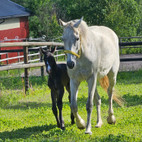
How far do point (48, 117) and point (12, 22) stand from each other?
924 inches

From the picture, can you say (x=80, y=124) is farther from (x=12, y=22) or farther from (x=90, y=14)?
(x=90, y=14)

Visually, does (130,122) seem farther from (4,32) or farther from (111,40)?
(4,32)

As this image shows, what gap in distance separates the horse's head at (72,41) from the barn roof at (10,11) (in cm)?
2299

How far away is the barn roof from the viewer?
28.4 m

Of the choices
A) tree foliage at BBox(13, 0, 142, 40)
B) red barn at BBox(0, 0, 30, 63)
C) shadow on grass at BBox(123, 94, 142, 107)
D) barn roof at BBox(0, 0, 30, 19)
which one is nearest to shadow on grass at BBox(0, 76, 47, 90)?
shadow on grass at BBox(123, 94, 142, 107)

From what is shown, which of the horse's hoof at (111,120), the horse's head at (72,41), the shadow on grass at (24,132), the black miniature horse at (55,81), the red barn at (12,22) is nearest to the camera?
the horse's head at (72,41)

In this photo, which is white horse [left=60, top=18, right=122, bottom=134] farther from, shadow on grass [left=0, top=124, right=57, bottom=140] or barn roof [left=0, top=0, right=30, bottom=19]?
barn roof [left=0, top=0, right=30, bottom=19]

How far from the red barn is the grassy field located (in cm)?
1674

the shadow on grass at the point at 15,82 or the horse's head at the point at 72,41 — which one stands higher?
the horse's head at the point at 72,41

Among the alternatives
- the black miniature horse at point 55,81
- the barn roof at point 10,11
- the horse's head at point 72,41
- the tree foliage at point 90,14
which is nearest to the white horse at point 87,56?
the horse's head at point 72,41

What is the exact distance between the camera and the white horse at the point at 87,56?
5684 millimetres

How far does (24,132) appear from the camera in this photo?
21.5ft

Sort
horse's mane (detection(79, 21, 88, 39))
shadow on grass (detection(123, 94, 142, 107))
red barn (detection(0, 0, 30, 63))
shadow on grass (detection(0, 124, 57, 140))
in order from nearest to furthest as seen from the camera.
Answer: horse's mane (detection(79, 21, 88, 39))
shadow on grass (detection(0, 124, 57, 140))
shadow on grass (detection(123, 94, 142, 107))
red barn (detection(0, 0, 30, 63))

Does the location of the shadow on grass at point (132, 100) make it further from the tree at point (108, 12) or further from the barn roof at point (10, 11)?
the barn roof at point (10, 11)
